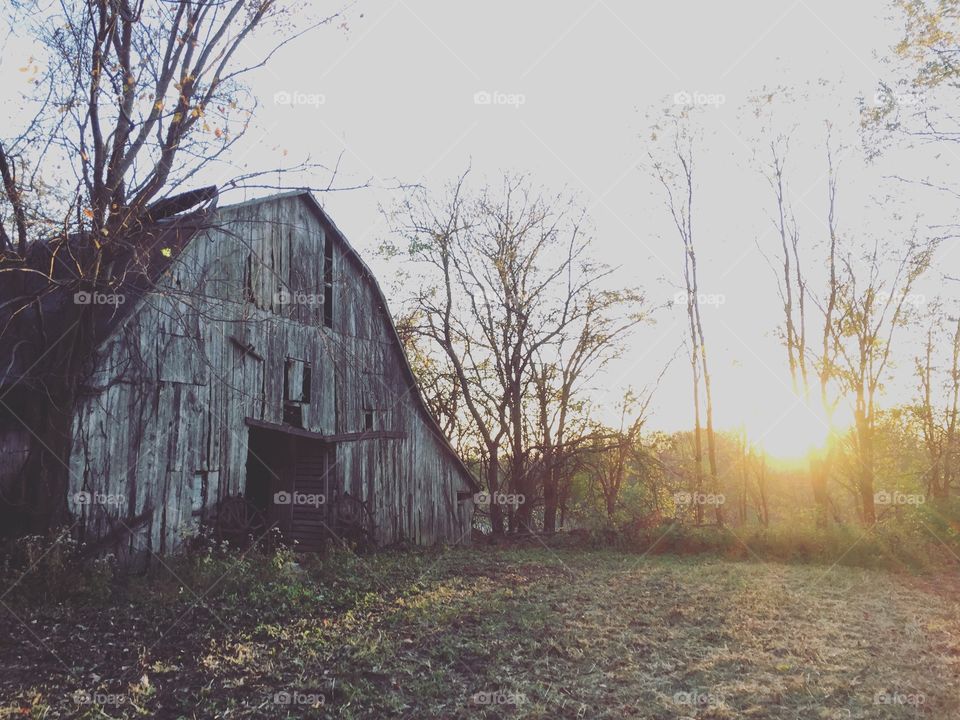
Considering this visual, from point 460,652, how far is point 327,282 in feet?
31.0

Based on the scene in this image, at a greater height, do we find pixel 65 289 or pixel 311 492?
pixel 65 289

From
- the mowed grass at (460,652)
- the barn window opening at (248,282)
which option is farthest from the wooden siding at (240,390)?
the mowed grass at (460,652)

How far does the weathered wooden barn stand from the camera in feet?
30.9

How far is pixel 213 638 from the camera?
22.5ft

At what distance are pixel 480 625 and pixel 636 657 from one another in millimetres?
2025

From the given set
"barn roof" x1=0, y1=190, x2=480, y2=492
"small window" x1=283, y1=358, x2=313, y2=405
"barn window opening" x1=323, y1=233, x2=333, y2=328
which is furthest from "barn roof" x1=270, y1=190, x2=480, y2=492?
"small window" x1=283, y1=358, x2=313, y2=405

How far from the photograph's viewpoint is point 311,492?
1402cm

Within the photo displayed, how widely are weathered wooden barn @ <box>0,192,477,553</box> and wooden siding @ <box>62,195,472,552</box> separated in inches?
1.3

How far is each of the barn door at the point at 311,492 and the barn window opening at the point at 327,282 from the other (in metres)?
2.78

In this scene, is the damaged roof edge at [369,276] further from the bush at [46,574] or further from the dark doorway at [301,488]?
the bush at [46,574]

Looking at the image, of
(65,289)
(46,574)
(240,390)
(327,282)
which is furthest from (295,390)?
(46,574)

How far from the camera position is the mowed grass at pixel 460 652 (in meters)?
5.59

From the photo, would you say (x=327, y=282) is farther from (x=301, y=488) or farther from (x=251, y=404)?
(x=301, y=488)

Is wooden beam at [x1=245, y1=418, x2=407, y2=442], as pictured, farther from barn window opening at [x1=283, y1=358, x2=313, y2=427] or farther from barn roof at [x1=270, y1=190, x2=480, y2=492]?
barn roof at [x1=270, y1=190, x2=480, y2=492]
